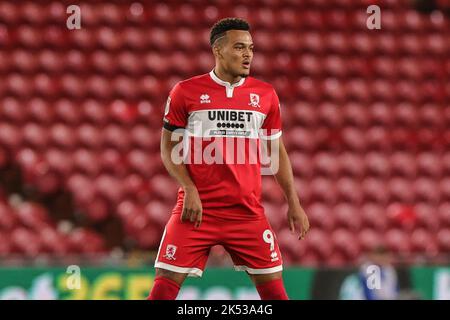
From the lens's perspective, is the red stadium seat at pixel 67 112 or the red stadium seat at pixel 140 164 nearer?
the red stadium seat at pixel 140 164

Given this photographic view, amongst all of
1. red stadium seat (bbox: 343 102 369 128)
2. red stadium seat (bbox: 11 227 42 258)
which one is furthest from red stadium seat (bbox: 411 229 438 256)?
red stadium seat (bbox: 11 227 42 258)

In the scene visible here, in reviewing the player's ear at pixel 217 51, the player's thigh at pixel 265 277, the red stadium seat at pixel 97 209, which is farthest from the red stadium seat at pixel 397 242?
the player's ear at pixel 217 51

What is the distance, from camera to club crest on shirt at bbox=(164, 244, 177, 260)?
420 centimetres

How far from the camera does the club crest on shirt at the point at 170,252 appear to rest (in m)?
4.20

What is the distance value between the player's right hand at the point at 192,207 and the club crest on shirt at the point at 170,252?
0.15m

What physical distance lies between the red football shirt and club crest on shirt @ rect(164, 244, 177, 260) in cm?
18

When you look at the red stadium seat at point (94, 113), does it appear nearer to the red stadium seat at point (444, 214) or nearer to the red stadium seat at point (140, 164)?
the red stadium seat at point (140, 164)

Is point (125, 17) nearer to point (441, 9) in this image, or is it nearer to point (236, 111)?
Answer: point (441, 9)

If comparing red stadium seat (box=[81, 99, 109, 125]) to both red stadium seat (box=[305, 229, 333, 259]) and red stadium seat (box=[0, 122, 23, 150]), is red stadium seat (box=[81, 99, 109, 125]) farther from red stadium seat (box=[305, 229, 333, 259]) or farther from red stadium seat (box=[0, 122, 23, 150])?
red stadium seat (box=[305, 229, 333, 259])

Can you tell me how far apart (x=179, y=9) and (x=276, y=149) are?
20.7 feet

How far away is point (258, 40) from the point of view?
1050 cm

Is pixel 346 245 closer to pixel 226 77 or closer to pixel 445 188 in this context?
pixel 445 188

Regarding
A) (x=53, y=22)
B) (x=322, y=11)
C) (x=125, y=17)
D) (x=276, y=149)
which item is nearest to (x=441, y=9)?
(x=322, y=11)

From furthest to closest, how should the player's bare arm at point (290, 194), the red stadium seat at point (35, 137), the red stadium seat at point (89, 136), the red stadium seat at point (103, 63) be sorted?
the red stadium seat at point (103, 63) → the red stadium seat at point (89, 136) → the red stadium seat at point (35, 137) → the player's bare arm at point (290, 194)
